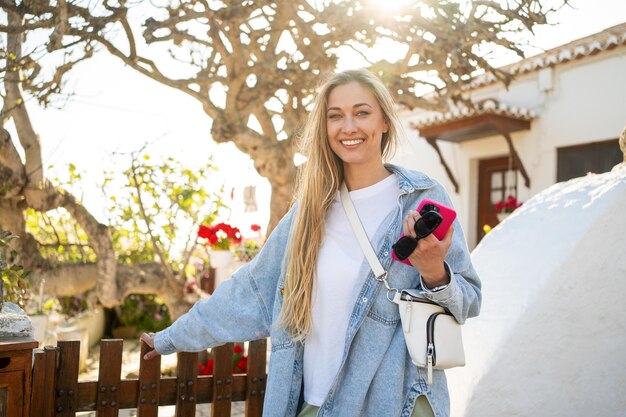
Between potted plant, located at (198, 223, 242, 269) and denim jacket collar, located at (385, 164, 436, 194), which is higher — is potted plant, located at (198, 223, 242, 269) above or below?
below

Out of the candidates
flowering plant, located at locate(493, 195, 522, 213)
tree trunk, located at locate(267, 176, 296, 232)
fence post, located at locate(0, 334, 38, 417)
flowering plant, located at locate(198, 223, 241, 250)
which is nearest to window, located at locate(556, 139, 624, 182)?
flowering plant, located at locate(493, 195, 522, 213)

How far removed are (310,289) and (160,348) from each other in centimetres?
75

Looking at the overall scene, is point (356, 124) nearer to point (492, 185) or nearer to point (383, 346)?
point (383, 346)

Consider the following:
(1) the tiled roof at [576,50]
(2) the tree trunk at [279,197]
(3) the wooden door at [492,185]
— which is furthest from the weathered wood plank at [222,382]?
(3) the wooden door at [492,185]

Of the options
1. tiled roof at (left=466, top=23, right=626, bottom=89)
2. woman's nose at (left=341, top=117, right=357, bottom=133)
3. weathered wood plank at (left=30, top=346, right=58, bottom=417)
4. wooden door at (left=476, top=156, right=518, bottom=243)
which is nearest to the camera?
woman's nose at (left=341, top=117, right=357, bottom=133)

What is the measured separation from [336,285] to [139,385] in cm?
120

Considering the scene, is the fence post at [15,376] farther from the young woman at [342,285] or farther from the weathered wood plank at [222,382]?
the weathered wood plank at [222,382]

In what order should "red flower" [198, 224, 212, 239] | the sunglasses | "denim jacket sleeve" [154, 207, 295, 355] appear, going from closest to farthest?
1. the sunglasses
2. "denim jacket sleeve" [154, 207, 295, 355]
3. "red flower" [198, 224, 212, 239]

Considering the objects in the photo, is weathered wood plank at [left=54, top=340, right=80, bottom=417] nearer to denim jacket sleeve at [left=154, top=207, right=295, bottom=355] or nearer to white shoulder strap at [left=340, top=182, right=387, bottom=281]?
denim jacket sleeve at [left=154, top=207, right=295, bottom=355]

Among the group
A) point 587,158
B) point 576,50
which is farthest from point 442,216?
point 587,158

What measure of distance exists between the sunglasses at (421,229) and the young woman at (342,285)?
0.06 feet

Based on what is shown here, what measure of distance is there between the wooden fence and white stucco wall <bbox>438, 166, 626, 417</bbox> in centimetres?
96

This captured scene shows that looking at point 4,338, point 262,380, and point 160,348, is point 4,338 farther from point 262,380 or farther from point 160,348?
point 262,380

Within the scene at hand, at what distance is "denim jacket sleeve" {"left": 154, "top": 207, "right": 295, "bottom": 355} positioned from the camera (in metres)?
2.17
